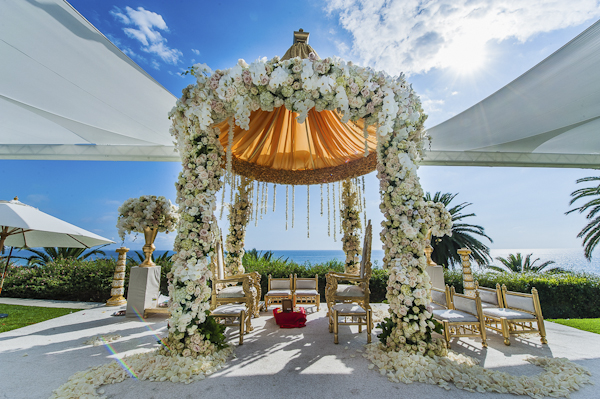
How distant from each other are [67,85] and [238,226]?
329 centimetres

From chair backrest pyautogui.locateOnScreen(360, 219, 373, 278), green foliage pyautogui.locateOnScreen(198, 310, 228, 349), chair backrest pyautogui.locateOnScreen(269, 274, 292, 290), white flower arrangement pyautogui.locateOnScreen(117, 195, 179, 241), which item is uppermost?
white flower arrangement pyautogui.locateOnScreen(117, 195, 179, 241)

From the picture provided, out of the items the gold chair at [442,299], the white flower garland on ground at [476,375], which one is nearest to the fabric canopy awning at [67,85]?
the white flower garland on ground at [476,375]

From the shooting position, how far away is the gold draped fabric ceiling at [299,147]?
4.05m

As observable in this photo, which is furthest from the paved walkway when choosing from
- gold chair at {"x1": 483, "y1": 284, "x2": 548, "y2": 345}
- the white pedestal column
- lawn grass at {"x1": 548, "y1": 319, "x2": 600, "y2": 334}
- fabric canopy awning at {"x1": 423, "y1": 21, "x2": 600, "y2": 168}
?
lawn grass at {"x1": 548, "y1": 319, "x2": 600, "y2": 334}

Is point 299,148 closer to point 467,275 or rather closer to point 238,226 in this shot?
point 238,226

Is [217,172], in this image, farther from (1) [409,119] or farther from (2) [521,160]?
(2) [521,160]

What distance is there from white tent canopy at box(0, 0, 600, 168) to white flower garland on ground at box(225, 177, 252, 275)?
74.2 inches

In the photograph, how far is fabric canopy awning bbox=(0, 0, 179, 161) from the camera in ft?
8.19

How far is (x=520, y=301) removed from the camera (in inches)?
128

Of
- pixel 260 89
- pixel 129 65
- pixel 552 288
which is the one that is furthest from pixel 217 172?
pixel 552 288

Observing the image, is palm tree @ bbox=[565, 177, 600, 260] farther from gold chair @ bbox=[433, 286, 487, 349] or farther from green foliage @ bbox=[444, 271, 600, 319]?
gold chair @ bbox=[433, 286, 487, 349]

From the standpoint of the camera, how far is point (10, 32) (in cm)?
246

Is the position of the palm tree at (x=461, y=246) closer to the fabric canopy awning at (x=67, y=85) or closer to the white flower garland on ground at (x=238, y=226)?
the white flower garland on ground at (x=238, y=226)

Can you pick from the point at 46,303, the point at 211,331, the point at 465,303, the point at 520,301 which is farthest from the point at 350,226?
the point at 46,303
